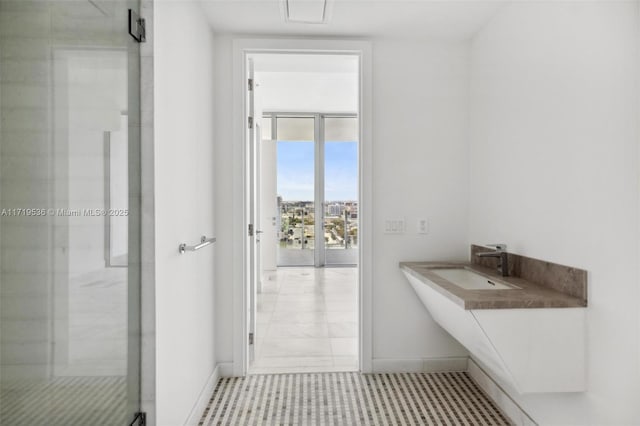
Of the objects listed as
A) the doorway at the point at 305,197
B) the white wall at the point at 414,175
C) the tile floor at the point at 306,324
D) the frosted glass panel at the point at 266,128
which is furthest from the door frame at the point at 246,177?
the frosted glass panel at the point at 266,128

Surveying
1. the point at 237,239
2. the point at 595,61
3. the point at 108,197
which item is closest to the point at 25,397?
the point at 108,197

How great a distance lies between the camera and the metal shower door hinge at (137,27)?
144 cm

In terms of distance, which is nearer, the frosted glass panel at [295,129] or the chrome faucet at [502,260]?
the chrome faucet at [502,260]

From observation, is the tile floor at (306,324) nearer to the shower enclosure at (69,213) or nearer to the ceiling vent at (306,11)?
the shower enclosure at (69,213)

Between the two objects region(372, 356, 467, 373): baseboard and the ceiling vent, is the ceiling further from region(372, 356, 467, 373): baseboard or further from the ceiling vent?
region(372, 356, 467, 373): baseboard

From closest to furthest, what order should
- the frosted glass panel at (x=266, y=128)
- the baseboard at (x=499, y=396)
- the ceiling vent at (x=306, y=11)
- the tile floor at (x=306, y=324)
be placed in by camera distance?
the baseboard at (x=499, y=396)
the ceiling vent at (x=306, y=11)
the tile floor at (x=306, y=324)
the frosted glass panel at (x=266, y=128)

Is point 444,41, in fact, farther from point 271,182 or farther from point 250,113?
point 271,182

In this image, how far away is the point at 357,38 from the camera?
8.45 ft

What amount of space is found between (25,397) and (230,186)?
1754 mm

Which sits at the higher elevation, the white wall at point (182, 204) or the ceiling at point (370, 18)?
the ceiling at point (370, 18)

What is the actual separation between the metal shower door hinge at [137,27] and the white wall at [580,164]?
1.89 metres

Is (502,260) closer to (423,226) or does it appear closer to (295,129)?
(423,226)

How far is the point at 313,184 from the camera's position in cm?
657

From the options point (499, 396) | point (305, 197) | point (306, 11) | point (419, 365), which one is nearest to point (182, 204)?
point (306, 11)
